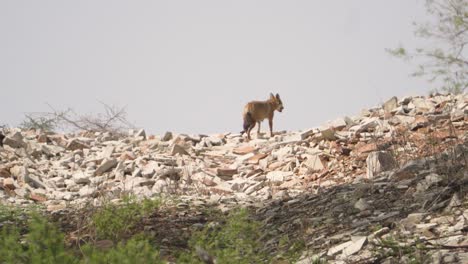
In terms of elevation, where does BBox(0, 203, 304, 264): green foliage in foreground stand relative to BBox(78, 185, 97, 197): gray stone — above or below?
below

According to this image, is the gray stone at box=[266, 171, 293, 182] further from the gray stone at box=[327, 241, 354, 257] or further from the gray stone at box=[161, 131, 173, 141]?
the gray stone at box=[327, 241, 354, 257]

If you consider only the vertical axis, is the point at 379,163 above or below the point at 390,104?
below

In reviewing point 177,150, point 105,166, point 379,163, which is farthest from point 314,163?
point 105,166

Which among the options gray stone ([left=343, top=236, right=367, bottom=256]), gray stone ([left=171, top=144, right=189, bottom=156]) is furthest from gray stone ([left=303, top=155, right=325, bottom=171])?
gray stone ([left=343, top=236, right=367, bottom=256])

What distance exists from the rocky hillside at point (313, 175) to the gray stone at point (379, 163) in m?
0.02

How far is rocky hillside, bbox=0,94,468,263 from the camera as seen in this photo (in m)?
4.89

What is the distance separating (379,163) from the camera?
8.00 meters

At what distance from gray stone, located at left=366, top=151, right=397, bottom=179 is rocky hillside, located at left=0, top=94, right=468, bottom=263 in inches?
0.6

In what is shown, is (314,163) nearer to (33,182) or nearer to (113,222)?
(33,182)

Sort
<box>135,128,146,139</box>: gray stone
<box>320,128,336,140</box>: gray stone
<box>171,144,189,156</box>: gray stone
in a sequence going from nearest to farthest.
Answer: <box>320,128,336,140</box>: gray stone
<box>171,144,189,156</box>: gray stone
<box>135,128,146,139</box>: gray stone

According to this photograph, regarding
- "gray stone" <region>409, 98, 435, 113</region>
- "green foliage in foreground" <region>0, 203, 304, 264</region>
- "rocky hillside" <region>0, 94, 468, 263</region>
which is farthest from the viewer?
"gray stone" <region>409, 98, 435, 113</region>

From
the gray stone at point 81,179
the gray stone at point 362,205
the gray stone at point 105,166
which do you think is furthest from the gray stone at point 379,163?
the gray stone at point 105,166

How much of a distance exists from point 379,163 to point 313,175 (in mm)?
1949

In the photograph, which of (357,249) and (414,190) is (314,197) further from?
(357,249)
